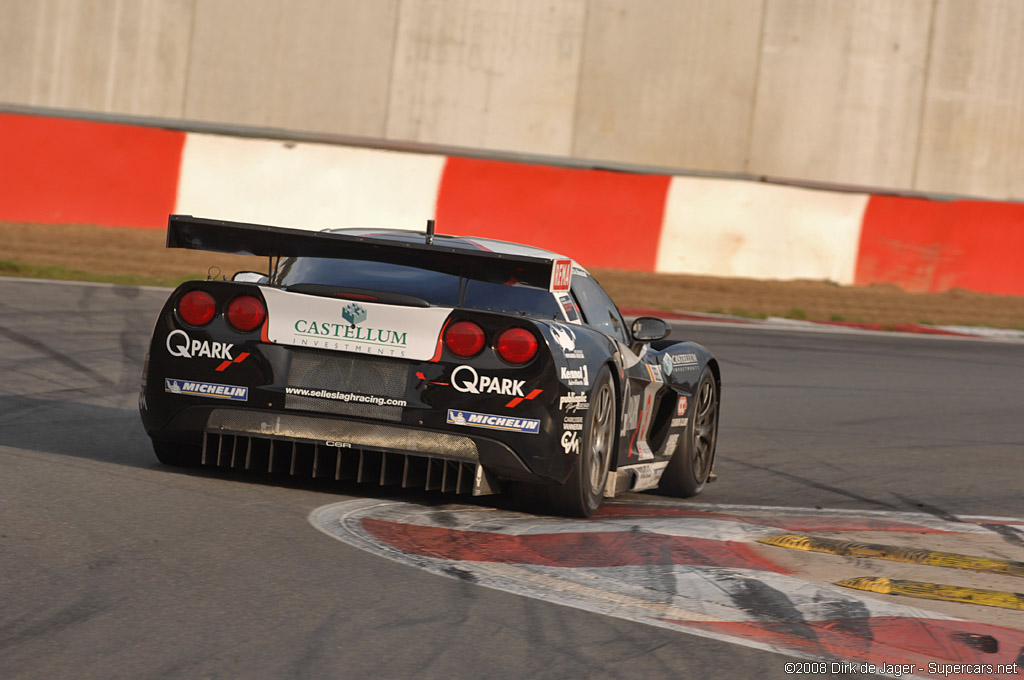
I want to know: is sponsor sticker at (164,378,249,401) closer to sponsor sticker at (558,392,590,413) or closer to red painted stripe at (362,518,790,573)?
red painted stripe at (362,518,790,573)

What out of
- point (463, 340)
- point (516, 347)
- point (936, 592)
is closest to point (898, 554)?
point (936, 592)

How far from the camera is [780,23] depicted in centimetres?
2317

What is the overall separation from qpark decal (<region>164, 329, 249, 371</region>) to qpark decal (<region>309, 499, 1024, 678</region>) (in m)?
0.69

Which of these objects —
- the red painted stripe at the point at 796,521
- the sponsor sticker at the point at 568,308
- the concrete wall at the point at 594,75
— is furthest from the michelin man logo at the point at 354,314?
the concrete wall at the point at 594,75

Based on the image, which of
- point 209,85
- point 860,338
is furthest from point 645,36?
point 860,338

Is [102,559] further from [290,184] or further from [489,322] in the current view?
[290,184]

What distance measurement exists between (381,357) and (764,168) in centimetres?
1898

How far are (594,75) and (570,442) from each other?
17.9m

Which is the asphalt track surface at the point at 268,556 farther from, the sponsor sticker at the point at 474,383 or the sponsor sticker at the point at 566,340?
the sponsor sticker at the point at 566,340

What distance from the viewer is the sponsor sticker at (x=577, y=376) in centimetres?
538

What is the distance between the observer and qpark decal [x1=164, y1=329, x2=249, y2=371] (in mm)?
5465

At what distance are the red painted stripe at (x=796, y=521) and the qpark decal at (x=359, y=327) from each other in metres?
1.17

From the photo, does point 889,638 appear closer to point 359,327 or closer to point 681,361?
point 359,327

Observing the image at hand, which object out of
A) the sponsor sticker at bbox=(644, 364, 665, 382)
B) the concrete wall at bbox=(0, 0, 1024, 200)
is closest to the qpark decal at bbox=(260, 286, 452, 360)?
the sponsor sticker at bbox=(644, 364, 665, 382)
